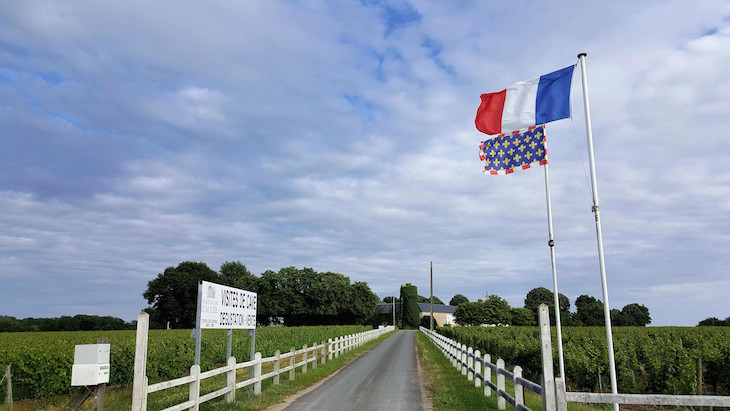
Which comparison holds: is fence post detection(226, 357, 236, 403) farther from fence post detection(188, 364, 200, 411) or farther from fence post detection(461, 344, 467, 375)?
fence post detection(461, 344, 467, 375)

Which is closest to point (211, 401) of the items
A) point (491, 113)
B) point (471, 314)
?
point (491, 113)

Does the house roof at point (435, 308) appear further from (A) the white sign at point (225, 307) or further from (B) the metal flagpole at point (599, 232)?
(B) the metal flagpole at point (599, 232)

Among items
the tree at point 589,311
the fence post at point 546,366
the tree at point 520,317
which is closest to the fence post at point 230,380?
the fence post at point 546,366

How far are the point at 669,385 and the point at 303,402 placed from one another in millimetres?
13182

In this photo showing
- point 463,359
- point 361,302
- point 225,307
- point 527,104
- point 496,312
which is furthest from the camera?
point 496,312

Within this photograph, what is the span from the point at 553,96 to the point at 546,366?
26.4 feet

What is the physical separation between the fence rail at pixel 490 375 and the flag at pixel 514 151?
513 centimetres

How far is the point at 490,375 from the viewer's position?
47.9 ft

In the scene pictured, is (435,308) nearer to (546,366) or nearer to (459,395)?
(459,395)

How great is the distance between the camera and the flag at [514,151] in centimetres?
1340

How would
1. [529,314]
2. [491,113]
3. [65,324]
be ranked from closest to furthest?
[491,113], [65,324], [529,314]

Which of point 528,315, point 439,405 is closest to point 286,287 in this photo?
point 528,315

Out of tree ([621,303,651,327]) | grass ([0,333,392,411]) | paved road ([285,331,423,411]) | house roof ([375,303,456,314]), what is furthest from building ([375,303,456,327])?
grass ([0,333,392,411])

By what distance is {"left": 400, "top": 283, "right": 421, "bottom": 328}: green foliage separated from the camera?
12225 cm
